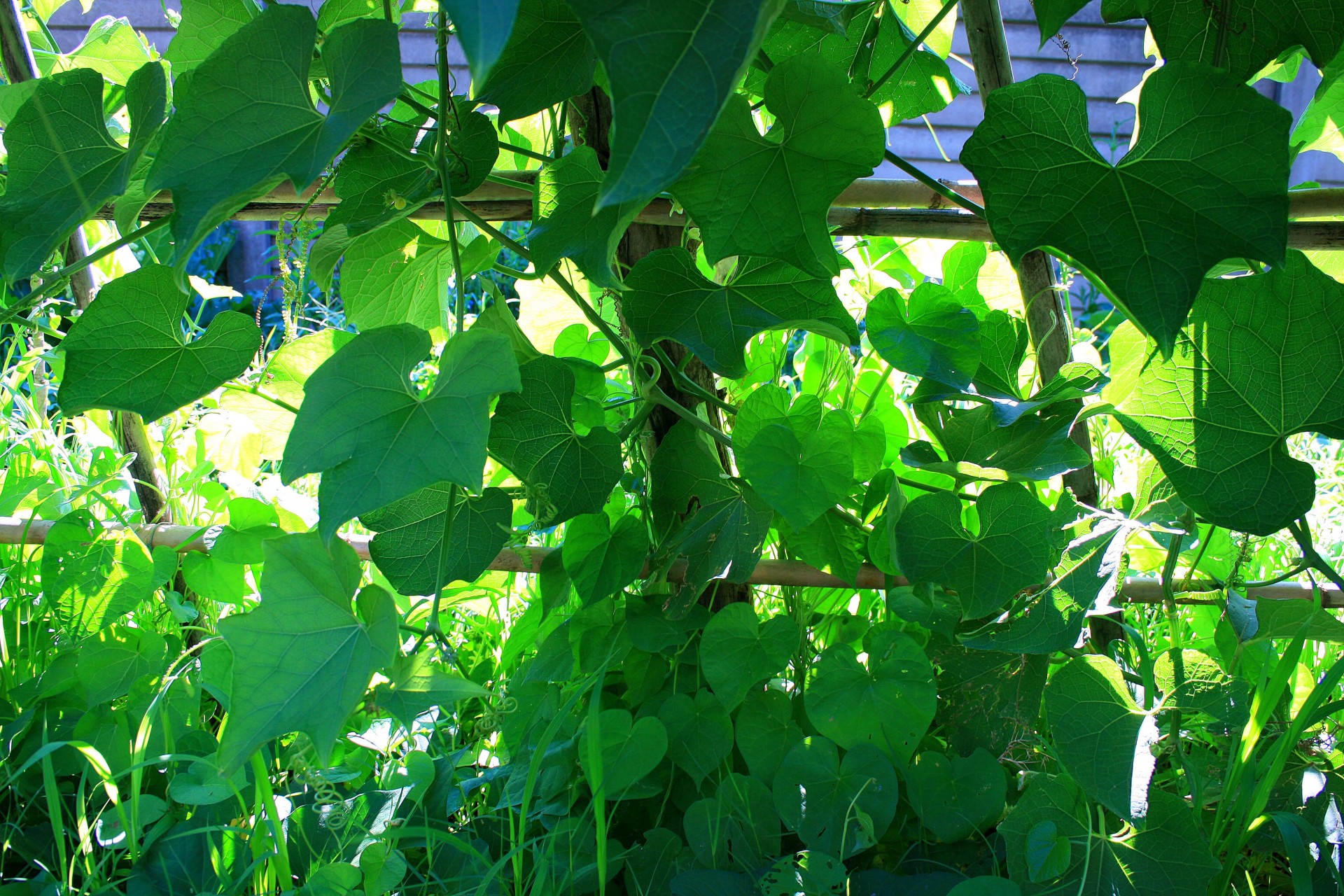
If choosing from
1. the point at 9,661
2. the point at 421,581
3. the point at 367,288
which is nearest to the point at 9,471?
the point at 9,661

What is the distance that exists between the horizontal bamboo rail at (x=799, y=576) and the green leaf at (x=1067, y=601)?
15cm

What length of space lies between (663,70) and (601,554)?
52 centimetres

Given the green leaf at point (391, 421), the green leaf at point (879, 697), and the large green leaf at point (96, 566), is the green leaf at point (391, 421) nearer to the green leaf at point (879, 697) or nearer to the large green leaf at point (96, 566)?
the green leaf at point (879, 697)

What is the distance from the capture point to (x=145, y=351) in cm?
62

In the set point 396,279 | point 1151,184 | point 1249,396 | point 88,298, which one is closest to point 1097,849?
point 1249,396

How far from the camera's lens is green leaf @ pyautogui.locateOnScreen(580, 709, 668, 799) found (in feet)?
2.43

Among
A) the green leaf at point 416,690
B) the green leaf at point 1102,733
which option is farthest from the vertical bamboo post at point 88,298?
the green leaf at point 1102,733

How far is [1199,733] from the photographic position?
839 millimetres

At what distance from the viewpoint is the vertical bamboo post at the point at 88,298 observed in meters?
0.90

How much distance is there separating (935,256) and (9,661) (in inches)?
47.5

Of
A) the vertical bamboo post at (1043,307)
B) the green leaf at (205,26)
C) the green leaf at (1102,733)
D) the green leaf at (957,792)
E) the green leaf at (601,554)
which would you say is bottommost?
Result: the green leaf at (957,792)

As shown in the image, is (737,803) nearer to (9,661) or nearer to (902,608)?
(902,608)

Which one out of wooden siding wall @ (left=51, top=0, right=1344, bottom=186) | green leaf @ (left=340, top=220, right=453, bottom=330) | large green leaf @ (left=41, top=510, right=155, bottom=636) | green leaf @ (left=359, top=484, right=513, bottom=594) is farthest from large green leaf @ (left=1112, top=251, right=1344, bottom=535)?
wooden siding wall @ (left=51, top=0, right=1344, bottom=186)

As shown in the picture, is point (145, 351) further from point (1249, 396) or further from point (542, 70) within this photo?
point (1249, 396)
